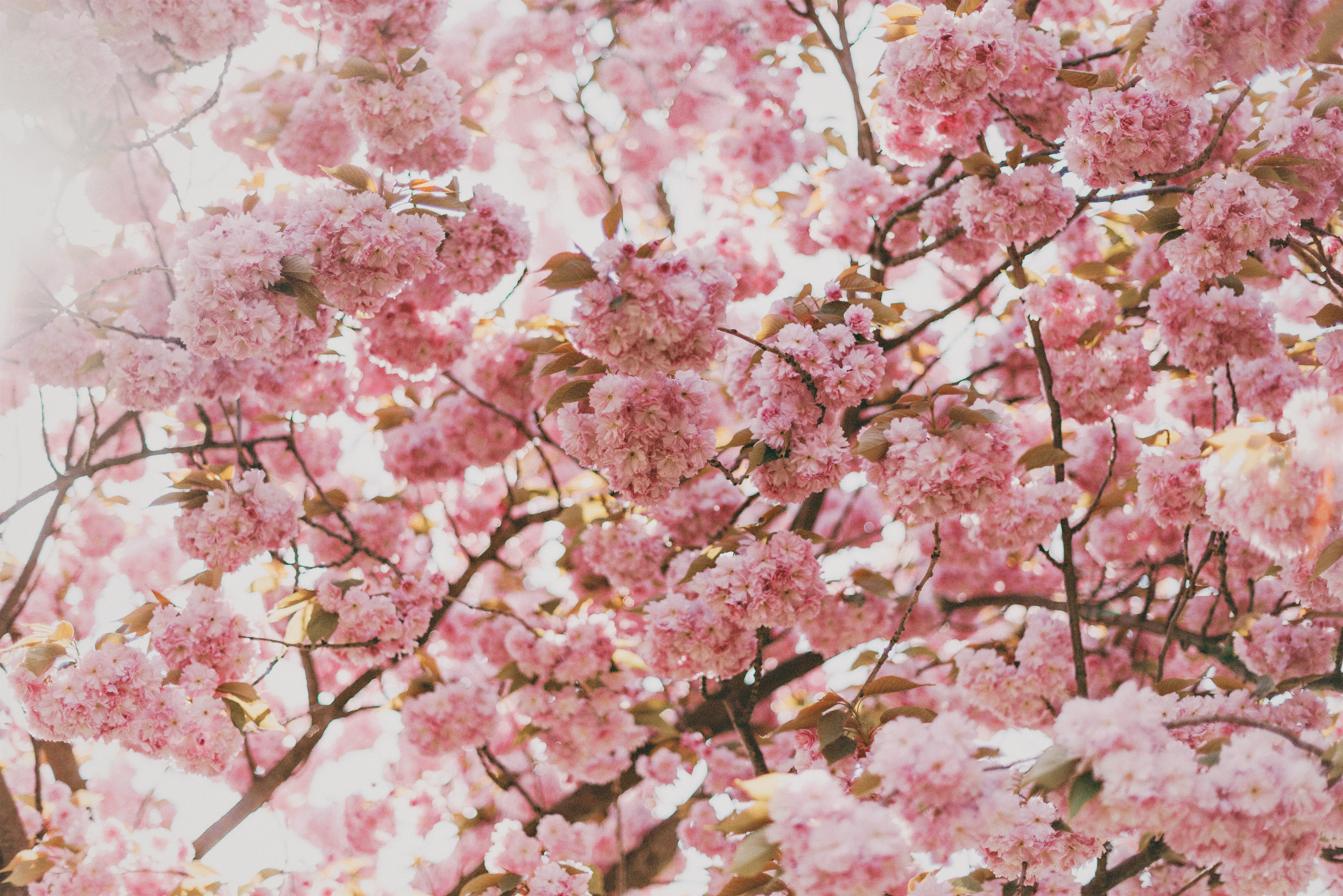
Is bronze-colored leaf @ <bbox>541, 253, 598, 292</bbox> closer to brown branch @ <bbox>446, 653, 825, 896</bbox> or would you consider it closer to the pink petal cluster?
the pink petal cluster

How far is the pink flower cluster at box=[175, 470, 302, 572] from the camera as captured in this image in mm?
2996

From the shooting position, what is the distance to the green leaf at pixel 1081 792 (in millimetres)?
1490

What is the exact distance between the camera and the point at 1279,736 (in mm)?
1828

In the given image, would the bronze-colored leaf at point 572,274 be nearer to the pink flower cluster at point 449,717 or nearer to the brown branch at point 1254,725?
the brown branch at point 1254,725

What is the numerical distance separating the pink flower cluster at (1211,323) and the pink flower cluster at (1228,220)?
0.30 metres

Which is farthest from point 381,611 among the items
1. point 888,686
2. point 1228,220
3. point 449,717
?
point 1228,220

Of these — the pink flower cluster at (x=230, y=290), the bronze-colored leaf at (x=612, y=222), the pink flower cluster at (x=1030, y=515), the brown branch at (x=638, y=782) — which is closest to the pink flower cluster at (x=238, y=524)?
the pink flower cluster at (x=230, y=290)

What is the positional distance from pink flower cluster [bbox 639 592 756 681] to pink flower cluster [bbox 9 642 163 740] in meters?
1.51

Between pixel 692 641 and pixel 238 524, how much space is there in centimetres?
164

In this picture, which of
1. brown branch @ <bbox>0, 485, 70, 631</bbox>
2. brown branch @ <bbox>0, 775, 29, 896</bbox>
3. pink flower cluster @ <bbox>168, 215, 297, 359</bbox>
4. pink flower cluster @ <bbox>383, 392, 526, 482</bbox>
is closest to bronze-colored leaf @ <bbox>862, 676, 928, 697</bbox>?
pink flower cluster @ <bbox>168, 215, 297, 359</bbox>

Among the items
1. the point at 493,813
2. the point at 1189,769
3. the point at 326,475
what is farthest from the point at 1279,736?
the point at 326,475

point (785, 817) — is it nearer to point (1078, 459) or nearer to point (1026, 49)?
point (1026, 49)

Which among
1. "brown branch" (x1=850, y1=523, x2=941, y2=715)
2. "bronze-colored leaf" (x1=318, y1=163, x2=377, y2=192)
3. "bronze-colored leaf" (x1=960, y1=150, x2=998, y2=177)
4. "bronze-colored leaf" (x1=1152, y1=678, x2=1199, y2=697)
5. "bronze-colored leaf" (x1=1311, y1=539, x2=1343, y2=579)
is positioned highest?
"bronze-colored leaf" (x1=318, y1=163, x2=377, y2=192)

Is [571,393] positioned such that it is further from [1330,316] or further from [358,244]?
[1330,316]
